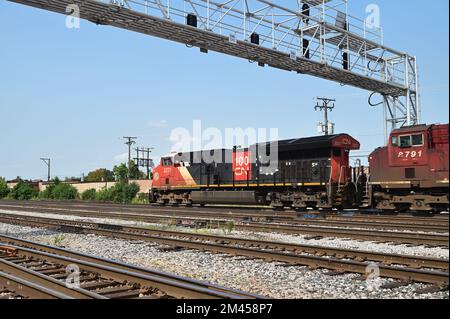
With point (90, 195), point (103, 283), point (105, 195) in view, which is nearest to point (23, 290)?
point (103, 283)

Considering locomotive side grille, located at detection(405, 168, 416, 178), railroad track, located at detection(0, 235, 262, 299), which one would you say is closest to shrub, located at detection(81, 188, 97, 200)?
locomotive side grille, located at detection(405, 168, 416, 178)

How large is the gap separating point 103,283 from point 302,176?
15.9 metres

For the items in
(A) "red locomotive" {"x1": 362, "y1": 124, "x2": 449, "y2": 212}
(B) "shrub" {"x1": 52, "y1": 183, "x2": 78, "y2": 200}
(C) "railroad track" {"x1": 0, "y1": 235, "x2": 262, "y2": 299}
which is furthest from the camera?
(B) "shrub" {"x1": 52, "y1": 183, "x2": 78, "y2": 200}

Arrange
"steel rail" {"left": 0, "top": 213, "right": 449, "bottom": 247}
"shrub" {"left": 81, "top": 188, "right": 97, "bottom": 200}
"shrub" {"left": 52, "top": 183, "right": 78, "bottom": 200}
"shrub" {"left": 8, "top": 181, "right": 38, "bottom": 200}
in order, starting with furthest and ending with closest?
"shrub" {"left": 8, "top": 181, "right": 38, "bottom": 200} → "shrub" {"left": 52, "top": 183, "right": 78, "bottom": 200} → "shrub" {"left": 81, "top": 188, "right": 97, "bottom": 200} → "steel rail" {"left": 0, "top": 213, "right": 449, "bottom": 247}

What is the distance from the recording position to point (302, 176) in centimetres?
2164

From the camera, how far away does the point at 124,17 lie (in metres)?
15.5

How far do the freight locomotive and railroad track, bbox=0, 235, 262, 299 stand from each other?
6911 mm

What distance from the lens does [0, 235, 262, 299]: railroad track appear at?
5.86 metres

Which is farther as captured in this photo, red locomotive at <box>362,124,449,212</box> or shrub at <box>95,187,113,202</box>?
shrub at <box>95,187,113,202</box>

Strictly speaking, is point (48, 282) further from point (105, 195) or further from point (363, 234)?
point (105, 195)

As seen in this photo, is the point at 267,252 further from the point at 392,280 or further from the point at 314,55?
the point at 314,55

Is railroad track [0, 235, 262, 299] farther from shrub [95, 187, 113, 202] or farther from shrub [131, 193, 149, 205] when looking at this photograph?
shrub [95, 187, 113, 202]

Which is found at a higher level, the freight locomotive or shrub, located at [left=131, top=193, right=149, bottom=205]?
the freight locomotive
